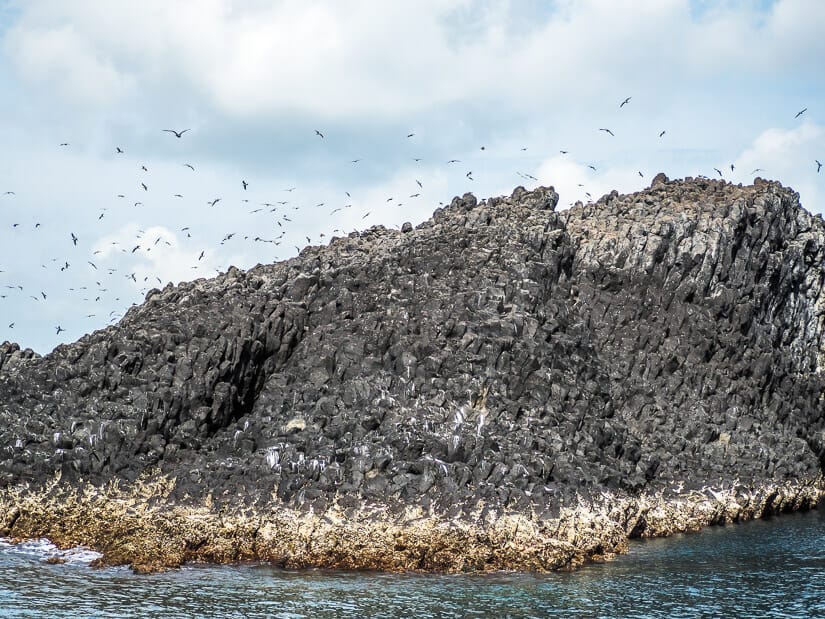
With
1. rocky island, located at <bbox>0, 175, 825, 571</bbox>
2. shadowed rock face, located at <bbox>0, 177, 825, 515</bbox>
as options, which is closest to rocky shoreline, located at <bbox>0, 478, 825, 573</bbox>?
rocky island, located at <bbox>0, 175, 825, 571</bbox>

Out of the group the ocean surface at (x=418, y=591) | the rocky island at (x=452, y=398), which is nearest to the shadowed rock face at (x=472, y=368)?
the rocky island at (x=452, y=398)

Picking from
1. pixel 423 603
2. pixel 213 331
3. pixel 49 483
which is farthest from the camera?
pixel 213 331

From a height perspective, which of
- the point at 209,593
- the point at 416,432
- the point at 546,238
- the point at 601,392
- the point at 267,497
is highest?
the point at 546,238

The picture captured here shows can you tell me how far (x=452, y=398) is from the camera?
66.1m

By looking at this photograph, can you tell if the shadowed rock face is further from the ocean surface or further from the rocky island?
the ocean surface

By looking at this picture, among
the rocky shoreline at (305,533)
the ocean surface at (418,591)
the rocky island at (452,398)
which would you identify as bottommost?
the ocean surface at (418,591)

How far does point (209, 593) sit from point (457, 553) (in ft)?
46.9

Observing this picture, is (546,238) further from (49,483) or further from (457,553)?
(49,483)

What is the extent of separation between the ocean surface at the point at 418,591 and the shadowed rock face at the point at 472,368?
7.92 metres

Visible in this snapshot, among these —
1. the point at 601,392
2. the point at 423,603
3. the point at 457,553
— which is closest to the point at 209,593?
the point at 423,603

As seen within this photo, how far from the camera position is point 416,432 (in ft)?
204

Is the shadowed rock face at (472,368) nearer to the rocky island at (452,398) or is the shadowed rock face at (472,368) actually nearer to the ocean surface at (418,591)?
the rocky island at (452,398)

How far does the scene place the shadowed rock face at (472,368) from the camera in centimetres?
6153

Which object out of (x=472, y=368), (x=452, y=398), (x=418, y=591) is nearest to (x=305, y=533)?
(x=418, y=591)
